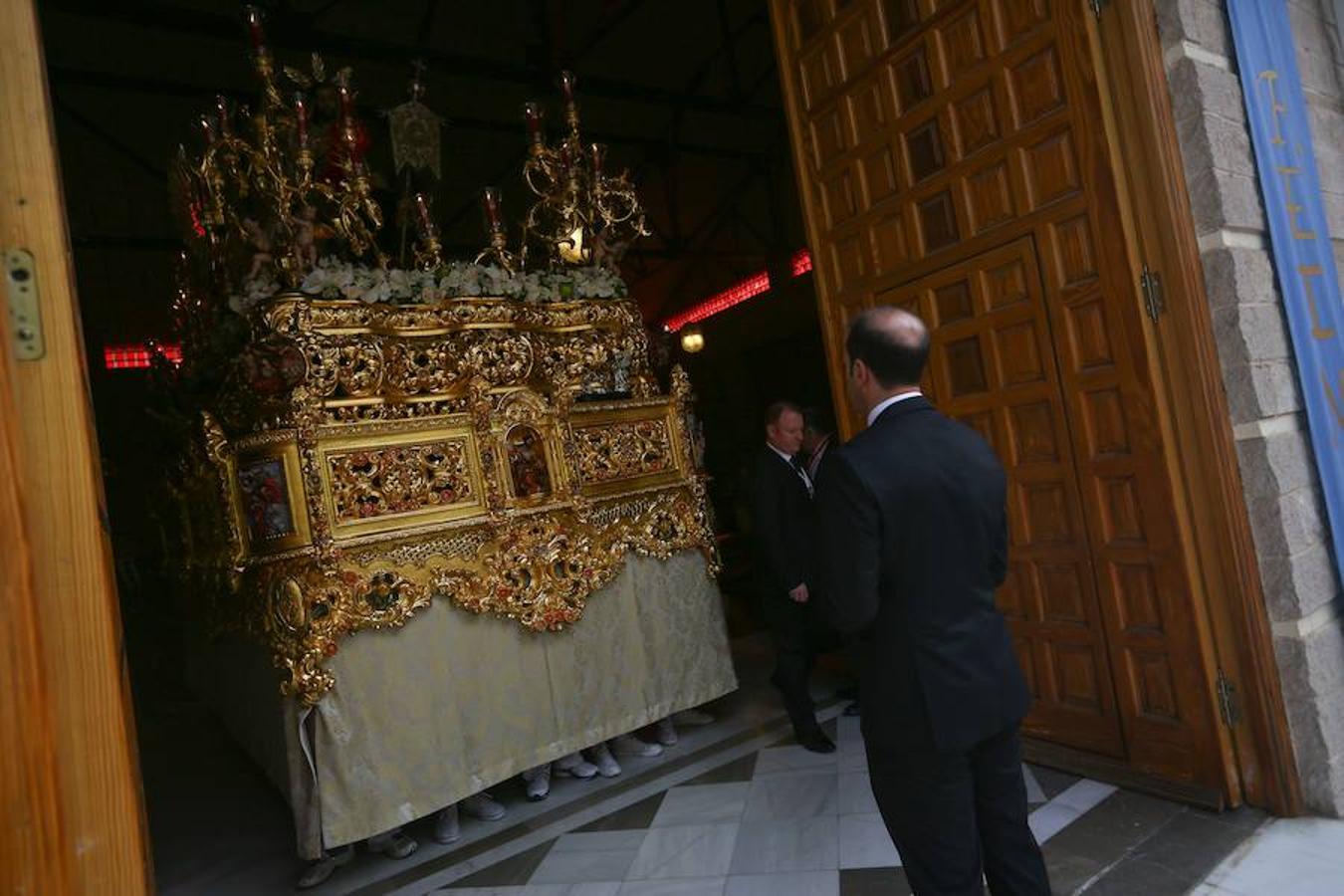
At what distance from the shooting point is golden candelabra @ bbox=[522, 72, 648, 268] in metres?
3.84

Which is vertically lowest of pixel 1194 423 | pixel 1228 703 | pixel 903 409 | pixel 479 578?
pixel 1228 703

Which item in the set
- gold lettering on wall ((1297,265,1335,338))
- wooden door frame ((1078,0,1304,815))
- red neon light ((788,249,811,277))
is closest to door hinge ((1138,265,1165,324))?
wooden door frame ((1078,0,1304,815))

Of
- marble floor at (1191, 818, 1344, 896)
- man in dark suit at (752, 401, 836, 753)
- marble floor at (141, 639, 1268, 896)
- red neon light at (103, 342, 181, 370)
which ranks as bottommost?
marble floor at (1191, 818, 1344, 896)

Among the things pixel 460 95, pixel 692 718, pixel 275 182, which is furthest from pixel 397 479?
pixel 460 95

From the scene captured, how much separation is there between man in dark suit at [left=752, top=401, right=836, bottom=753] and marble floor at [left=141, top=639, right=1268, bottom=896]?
0.74 feet

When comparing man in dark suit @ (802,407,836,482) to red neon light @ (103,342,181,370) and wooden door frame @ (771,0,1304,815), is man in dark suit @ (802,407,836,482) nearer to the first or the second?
wooden door frame @ (771,0,1304,815)

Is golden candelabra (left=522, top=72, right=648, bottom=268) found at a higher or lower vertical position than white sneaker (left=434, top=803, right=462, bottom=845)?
higher

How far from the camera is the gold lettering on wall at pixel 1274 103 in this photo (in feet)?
8.59

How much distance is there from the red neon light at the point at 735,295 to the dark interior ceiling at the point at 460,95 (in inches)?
11.3

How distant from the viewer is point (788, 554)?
11.4ft

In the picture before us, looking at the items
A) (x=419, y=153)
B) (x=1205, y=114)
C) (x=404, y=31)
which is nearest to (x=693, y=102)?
(x=404, y=31)

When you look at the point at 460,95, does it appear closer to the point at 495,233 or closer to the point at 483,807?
the point at 495,233

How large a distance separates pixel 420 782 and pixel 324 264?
2.13m

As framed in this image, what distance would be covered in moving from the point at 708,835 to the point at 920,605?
1707 mm
